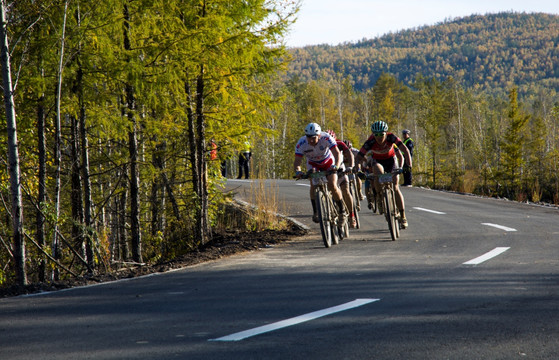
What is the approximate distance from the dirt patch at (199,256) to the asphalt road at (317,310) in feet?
1.52

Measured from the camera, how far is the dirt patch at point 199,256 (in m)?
7.16

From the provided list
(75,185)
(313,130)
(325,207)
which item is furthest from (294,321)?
(75,185)

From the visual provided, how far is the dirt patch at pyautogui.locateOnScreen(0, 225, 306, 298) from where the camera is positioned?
7160 mm

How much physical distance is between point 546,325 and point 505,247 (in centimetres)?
518

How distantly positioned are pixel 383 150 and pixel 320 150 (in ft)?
6.00

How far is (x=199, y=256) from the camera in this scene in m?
9.71

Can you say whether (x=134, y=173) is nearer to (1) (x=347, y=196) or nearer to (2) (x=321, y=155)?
(2) (x=321, y=155)

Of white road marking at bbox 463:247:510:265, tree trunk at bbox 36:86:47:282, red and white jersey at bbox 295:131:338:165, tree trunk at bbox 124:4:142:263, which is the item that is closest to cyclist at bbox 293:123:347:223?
red and white jersey at bbox 295:131:338:165

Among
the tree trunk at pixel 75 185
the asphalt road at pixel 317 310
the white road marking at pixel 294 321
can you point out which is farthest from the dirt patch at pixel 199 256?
the tree trunk at pixel 75 185

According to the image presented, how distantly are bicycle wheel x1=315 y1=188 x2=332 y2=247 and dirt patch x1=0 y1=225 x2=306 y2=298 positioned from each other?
3.99 ft

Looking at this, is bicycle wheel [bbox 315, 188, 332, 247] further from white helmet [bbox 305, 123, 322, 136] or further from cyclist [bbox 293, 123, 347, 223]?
white helmet [bbox 305, 123, 322, 136]

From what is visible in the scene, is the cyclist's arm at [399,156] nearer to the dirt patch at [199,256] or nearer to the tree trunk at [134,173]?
the dirt patch at [199,256]

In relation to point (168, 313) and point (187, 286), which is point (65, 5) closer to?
point (187, 286)

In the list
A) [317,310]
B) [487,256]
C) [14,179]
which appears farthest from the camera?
[14,179]
